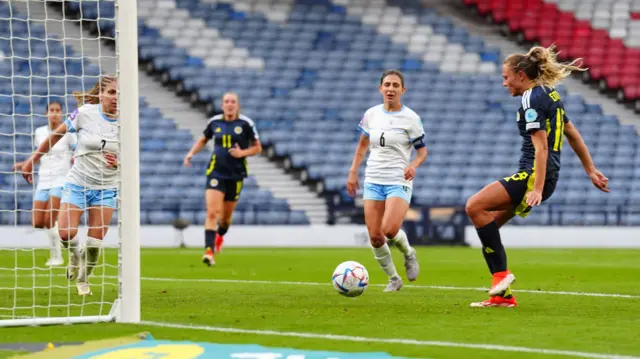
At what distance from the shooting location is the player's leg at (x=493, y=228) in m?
7.97

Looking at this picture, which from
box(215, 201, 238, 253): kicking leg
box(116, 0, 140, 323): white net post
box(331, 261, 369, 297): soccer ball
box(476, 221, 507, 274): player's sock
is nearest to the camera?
box(116, 0, 140, 323): white net post

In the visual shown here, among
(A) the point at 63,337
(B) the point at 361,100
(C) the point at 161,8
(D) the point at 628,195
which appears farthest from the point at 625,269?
(C) the point at 161,8

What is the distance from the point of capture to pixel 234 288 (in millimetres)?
10281

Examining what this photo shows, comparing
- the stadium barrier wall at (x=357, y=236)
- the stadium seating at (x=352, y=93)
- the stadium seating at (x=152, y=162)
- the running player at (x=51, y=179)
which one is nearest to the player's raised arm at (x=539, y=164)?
the running player at (x=51, y=179)

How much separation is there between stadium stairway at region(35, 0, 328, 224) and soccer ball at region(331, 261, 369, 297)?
536 inches

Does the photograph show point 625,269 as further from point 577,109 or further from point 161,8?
point 161,8

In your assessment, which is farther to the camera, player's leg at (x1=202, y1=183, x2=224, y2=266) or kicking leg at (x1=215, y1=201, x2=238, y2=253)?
kicking leg at (x1=215, y1=201, x2=238, y2=253)

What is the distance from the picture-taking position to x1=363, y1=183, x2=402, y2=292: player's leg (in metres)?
9.96

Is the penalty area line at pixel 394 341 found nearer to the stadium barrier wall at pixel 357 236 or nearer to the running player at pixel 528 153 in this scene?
the running player at pixel 528 153

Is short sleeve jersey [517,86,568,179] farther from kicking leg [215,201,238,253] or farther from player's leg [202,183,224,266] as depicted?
kicking leg [215,201,238,253]

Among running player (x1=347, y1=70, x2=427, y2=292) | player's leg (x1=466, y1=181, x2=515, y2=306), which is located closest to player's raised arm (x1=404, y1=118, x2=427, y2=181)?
running player (x1=347, y1=70, x2=427, y2=292)

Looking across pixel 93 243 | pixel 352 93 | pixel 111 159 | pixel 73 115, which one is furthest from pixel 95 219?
pixel 352 93

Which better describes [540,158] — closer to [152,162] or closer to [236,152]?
[236,152]

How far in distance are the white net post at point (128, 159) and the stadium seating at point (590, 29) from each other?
21.8 meters
